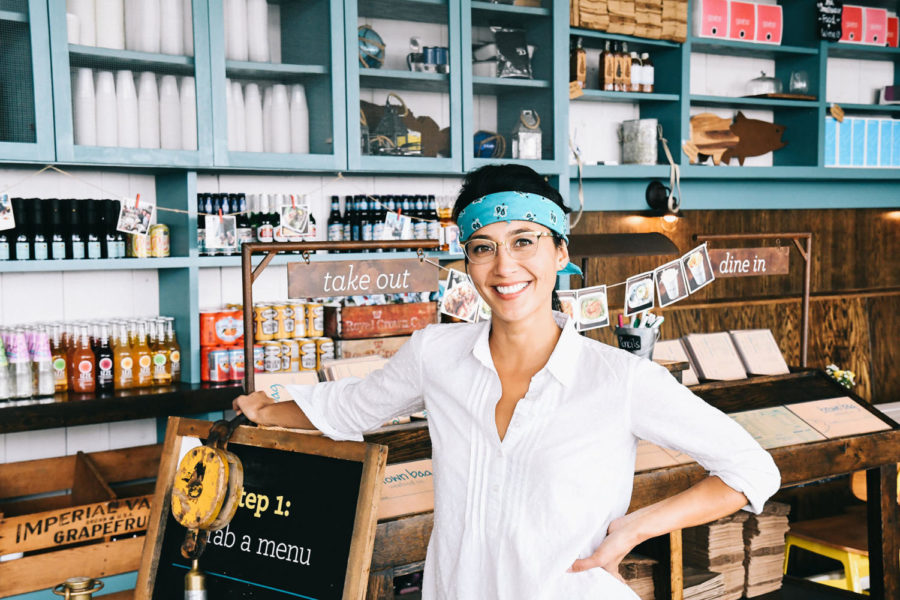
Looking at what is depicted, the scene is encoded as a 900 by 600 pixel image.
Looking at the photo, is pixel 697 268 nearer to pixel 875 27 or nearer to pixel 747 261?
pixel 747 261

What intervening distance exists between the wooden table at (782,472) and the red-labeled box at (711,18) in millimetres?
1953

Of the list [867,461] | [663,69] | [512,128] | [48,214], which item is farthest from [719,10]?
[48,214]

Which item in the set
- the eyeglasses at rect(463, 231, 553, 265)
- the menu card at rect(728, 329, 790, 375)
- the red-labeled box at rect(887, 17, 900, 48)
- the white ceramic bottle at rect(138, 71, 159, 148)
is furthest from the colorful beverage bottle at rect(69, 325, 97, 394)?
the red-labeled box at rect(887, 17, 900, 48)

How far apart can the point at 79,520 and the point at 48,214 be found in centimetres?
100

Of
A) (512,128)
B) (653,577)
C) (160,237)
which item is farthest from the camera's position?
(512,128)

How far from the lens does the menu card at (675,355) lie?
2.78 m

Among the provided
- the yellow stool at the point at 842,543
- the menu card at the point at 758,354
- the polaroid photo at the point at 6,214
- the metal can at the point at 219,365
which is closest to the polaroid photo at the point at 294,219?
the metal can at the point at 219,365

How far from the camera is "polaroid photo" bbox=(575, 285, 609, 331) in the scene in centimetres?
286

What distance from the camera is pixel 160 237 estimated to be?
3.07 meters

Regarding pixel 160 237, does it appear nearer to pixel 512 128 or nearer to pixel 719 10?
pixel 512 128

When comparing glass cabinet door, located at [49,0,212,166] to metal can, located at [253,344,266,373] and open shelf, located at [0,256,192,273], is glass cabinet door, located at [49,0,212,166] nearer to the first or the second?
Result: open shelf, located at [0,256,192,273]

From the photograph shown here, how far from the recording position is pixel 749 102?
4.34 meters

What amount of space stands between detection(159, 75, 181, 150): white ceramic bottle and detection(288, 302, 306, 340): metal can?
2.41ft

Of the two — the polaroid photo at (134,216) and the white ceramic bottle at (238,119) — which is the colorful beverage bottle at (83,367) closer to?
the polaroid photo at (134,216)
